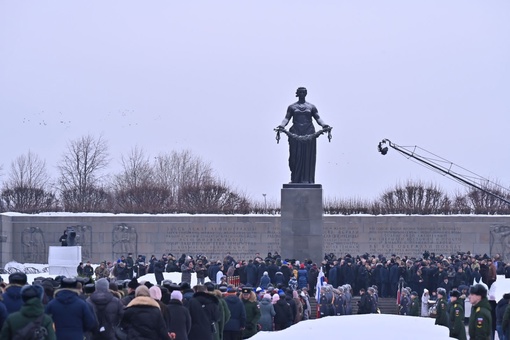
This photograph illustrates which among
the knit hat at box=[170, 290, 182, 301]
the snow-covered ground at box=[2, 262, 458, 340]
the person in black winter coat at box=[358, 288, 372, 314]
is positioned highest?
the knit hat at box=[170, 290, 182, 301]

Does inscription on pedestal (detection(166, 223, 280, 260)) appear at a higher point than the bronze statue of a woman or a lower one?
lower

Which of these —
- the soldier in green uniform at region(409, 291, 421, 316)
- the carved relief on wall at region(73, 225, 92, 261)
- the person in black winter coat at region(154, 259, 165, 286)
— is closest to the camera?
the soldier in green uniform at region(409, 291, 421, 316)

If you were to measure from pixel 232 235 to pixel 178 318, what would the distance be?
31.5 meters

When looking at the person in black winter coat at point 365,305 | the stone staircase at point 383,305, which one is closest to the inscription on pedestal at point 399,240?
the stone staircase at point 383,305

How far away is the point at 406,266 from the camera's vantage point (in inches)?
1328

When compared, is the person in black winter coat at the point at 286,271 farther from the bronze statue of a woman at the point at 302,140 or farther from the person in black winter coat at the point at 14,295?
the person in black winter coat at the point at 14,295

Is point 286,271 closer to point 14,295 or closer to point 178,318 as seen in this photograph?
point 178,318

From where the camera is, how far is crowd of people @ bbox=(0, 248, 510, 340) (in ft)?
43.8

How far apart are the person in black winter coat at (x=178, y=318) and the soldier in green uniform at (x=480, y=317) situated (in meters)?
3.58

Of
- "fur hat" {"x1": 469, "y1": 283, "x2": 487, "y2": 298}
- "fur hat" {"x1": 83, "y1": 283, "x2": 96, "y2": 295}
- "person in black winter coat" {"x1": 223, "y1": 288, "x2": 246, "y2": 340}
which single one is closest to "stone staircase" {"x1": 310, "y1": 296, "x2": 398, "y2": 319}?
"person in black winter coat" {"x1": 223, "y1": 288, "x2": 246, "y2": 340}

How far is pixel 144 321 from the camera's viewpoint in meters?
13.8

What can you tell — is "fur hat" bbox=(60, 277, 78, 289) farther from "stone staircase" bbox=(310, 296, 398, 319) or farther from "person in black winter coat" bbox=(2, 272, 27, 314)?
"stone staircase" bbox=(310, 296, 398, 319)

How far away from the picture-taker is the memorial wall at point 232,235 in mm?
46281

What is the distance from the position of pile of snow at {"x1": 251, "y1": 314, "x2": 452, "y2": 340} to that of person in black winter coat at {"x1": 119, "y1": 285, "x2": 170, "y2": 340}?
3.82 metres
